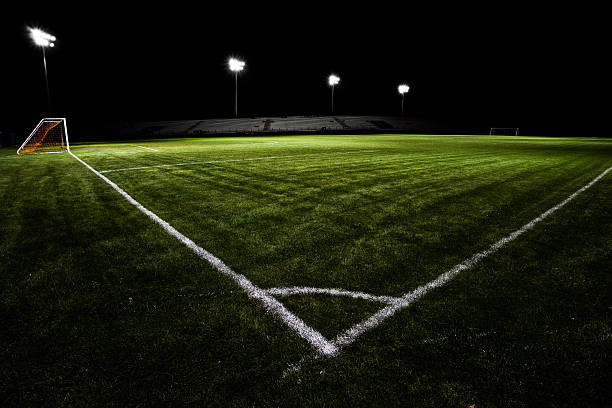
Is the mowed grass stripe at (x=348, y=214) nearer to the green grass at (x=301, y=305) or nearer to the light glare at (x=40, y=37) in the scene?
the green grass at (x=301, y=305)

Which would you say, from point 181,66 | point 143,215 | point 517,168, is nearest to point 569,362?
point 143,215

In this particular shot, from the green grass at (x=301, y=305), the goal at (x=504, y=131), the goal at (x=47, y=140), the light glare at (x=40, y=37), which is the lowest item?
the green grass at (x=301, y=305)

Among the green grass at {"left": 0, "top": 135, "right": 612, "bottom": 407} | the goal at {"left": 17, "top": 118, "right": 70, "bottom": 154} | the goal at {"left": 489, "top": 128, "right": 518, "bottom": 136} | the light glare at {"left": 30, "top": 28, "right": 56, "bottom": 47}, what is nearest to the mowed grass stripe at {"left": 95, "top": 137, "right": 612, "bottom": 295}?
the green grass at {"left": 0, "top": 135, "right": 612, "bottom": 407}

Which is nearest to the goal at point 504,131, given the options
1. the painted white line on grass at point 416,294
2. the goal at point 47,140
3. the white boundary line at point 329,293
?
the goal at point 47,140

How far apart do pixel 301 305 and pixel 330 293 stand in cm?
29

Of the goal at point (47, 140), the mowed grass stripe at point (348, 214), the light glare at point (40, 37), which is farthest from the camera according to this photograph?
the light glare at point (40, 37)

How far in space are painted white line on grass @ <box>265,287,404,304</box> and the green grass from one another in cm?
8

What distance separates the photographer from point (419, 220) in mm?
4434

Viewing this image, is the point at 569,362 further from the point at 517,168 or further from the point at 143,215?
the point at 517,168

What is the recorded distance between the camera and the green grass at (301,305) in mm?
1710

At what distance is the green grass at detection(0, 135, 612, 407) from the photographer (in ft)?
5.61

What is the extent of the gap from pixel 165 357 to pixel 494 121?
60323mm

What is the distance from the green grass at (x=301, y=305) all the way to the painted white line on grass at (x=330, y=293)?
8cm

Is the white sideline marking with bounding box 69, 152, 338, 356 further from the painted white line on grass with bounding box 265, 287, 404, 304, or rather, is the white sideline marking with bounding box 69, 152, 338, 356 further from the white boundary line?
the painted white line on grass with bounding box 265, 287, 404, 304
